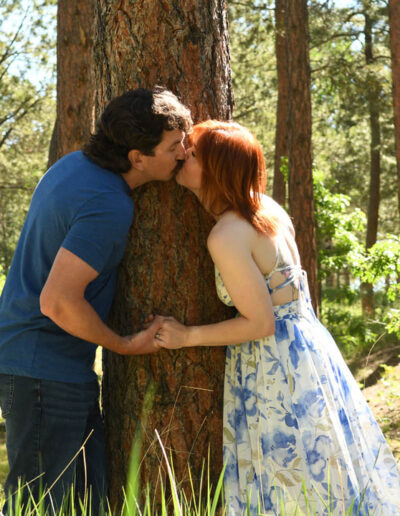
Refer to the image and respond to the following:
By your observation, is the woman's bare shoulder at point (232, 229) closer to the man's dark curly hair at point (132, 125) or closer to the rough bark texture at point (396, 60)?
the man's dark curly hair at point (132, 125)

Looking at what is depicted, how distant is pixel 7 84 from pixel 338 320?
516 inches

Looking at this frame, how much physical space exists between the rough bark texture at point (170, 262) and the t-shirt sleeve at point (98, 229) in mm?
394

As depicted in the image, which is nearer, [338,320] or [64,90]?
[64,90]

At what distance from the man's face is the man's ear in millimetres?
17

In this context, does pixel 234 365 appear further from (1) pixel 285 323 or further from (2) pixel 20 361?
(2) pixel 20 361

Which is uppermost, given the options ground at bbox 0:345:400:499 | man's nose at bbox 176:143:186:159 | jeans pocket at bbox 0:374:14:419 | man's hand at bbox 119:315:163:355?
man's nose at bbox 176:143:186:159

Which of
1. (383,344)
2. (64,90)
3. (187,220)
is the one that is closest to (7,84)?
(64,90)

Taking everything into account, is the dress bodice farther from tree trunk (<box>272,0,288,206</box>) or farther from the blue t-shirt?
tree trunk (<box>272,0,288,206</box>)

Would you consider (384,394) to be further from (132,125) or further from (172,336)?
(132,125)

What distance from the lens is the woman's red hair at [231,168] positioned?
8.95 feet

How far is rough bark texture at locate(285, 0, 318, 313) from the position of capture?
377 inches

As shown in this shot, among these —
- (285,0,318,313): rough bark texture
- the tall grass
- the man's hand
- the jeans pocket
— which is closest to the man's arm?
the man's hand

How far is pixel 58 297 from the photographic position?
242cm

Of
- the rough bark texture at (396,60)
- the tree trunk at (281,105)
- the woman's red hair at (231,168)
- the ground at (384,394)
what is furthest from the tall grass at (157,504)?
the tree trunk at (281,105)
